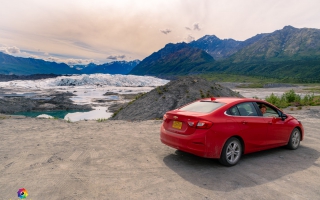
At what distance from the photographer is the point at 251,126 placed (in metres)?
6.49

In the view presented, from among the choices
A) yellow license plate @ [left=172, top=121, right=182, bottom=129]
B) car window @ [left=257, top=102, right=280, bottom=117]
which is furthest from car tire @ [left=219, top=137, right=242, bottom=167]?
car window @ [left=257, top=102, right=280, bottom=117]

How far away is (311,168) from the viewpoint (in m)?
6.20

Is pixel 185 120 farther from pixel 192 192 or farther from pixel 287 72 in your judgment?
pixel 287 72

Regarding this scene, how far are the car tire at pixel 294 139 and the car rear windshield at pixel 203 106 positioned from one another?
125 inches

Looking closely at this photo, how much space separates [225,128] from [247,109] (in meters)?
1.28

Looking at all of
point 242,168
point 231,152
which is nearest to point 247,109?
point 231,152

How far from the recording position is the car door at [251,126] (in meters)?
6.32

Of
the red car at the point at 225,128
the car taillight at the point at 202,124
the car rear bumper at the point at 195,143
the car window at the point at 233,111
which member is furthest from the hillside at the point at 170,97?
the car taillight at the point at 202,124

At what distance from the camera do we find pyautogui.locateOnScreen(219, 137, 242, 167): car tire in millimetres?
5996

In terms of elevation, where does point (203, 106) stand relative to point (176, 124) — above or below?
above

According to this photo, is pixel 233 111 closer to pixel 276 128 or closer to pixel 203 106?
pixel 203 106

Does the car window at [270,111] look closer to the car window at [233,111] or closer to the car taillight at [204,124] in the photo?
the car window at [233,111]

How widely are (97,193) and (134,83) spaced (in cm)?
13247

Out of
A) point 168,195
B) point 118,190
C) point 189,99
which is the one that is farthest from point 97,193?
point 189,99
